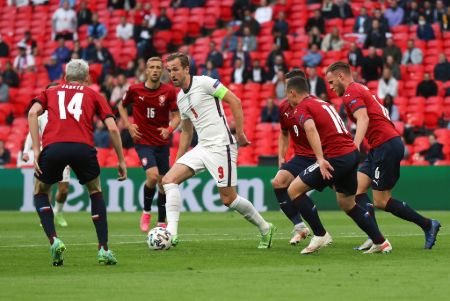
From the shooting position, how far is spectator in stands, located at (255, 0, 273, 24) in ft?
106

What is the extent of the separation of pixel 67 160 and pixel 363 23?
19.6 m

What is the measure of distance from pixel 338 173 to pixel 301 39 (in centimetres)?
1874

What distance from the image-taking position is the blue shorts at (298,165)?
15.2 meters

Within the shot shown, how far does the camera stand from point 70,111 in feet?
38.3

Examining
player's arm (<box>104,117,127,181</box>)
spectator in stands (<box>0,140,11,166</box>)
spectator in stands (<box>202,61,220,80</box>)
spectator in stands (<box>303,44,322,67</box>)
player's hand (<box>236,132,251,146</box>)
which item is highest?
player's arm (<box>104,117,127,181</box>)

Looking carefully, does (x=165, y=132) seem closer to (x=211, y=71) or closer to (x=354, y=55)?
(x=354, y=55)

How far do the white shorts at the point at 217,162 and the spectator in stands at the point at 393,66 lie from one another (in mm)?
14980

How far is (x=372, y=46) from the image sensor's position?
96.7ft

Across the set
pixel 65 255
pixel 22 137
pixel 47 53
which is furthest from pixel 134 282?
pixel 47 53

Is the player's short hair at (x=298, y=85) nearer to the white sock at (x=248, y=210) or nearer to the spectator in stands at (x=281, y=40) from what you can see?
the white sock at (x=248, y=210)

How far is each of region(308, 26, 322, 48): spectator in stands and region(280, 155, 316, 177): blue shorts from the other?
15148 millimetres

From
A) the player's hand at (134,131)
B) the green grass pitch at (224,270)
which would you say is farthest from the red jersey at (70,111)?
the player's hand at (134,131)

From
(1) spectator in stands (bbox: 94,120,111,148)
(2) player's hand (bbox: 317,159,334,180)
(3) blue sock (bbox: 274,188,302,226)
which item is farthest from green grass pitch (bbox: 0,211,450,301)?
(1) spectator in stands (bbox: 94,120,111,148)

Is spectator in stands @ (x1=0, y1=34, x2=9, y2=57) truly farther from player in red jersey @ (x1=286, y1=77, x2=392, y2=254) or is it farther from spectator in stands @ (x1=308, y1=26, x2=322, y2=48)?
player in red jersey @ (x1=286, y1=77, x2=392, y2=254)
